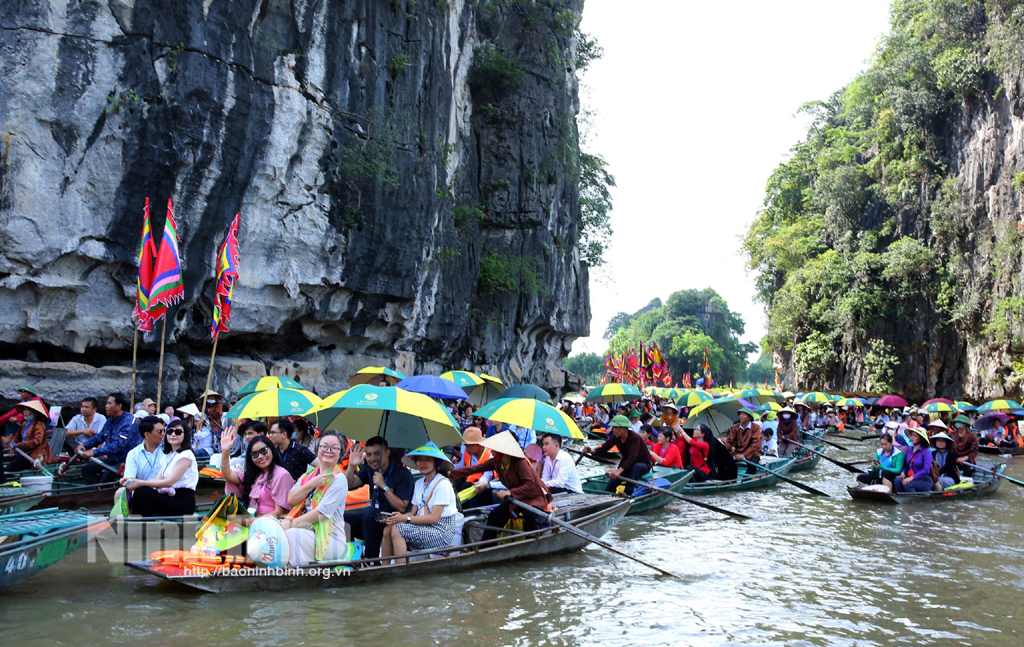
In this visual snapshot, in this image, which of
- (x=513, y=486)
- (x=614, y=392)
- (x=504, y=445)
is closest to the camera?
(x=504, y=445)

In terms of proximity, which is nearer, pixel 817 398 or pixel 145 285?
pixel 145 285

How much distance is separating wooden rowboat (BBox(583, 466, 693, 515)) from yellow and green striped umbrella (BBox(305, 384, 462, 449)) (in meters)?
4.12

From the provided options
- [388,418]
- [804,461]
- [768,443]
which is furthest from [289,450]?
[804,461]

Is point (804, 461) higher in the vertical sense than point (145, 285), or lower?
lower

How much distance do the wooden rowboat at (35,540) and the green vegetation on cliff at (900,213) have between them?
31.6 m

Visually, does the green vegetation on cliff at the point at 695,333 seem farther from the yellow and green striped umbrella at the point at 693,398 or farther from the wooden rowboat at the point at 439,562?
the wooden rowboat at the point at 439,562

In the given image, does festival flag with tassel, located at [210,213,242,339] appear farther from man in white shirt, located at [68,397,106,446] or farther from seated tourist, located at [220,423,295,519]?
seated tourist, located at [220,423,295,519]

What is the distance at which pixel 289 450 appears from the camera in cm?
710

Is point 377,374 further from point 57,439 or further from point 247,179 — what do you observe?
point 57,439

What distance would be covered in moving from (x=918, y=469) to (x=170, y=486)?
11.4 meters

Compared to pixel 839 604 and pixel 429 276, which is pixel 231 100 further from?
pixel 839 604

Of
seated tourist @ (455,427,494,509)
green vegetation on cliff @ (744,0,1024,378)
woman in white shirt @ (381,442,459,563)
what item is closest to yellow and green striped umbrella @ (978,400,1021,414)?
green vegetation on cliff @ (744,0,1024,378)

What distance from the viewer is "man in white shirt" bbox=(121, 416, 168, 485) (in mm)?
7059

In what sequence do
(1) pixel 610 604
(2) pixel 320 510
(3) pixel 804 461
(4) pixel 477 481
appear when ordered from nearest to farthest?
(2) pixel 320 510
(1) pixel 610 604
(4) pixel 477 481
(3) pixel 804 461
